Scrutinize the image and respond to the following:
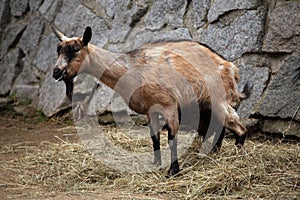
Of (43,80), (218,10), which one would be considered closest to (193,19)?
(218,10)

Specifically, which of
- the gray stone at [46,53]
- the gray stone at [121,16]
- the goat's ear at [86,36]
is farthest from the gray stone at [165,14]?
the goat's ear at [86,36]

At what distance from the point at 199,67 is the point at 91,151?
1312mm

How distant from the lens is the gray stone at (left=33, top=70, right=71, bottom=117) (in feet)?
22.6

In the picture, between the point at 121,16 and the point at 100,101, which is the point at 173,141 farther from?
the point at 121,16

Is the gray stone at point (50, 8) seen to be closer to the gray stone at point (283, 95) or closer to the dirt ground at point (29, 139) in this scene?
the dirt ground at point (29, 139)

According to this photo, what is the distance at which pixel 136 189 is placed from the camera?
13.1ft

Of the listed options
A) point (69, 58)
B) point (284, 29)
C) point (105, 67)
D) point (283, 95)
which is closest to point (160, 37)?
point (284, 29)

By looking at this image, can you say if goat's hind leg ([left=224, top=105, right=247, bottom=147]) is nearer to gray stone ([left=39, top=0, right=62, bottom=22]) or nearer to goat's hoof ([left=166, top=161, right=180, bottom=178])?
goat's hoof ([left=166, top=161, right=180, bottom=178])

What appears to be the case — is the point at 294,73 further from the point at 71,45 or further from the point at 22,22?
the point at 22,22

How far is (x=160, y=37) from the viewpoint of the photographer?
611cm

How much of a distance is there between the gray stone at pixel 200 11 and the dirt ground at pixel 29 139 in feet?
5.83

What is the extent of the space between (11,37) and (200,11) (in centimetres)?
319

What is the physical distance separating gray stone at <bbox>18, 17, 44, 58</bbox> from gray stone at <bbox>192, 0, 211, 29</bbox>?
2.51 metres

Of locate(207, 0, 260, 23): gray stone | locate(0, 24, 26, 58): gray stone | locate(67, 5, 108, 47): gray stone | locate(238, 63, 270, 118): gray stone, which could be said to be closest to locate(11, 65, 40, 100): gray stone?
locate(0, 24, 26, 58): gray stone
